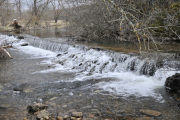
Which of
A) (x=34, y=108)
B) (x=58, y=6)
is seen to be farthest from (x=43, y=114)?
(x=58, y=6)

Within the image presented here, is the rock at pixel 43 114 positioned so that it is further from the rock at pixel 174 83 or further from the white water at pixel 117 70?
the rock at pixel 174 83

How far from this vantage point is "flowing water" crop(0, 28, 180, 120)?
445 cm

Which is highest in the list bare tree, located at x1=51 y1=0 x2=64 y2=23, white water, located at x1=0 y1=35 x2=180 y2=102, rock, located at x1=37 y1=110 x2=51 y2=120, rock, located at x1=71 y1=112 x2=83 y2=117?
bare tree, located at x1=51 y1=0 x2=64 y2=23

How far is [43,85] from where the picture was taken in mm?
6281

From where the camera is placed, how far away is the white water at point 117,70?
597 cm

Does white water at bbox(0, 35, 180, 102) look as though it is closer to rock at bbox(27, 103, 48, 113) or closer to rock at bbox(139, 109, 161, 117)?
rock at bbox(139, 109, 161, 117)

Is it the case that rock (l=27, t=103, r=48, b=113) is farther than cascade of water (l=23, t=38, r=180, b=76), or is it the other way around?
cascade of water (l=23, t=38, r=180, b=76)

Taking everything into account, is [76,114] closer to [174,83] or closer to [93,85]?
[93,85]

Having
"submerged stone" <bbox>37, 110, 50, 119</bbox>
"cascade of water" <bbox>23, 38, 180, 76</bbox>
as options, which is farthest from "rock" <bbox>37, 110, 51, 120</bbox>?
"cascade of water" <bbox>23, 38, 180, 76</bbox>

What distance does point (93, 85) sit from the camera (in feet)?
20.7

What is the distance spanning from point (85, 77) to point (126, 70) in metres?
1.96

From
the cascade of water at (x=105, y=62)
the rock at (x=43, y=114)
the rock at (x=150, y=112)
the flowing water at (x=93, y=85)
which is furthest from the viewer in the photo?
the cascade of water at (x=105, y=62)

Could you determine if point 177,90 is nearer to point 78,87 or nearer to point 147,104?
point 147,104

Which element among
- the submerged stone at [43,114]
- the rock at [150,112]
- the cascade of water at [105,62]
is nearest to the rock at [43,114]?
the submerged stone at [43,114]
